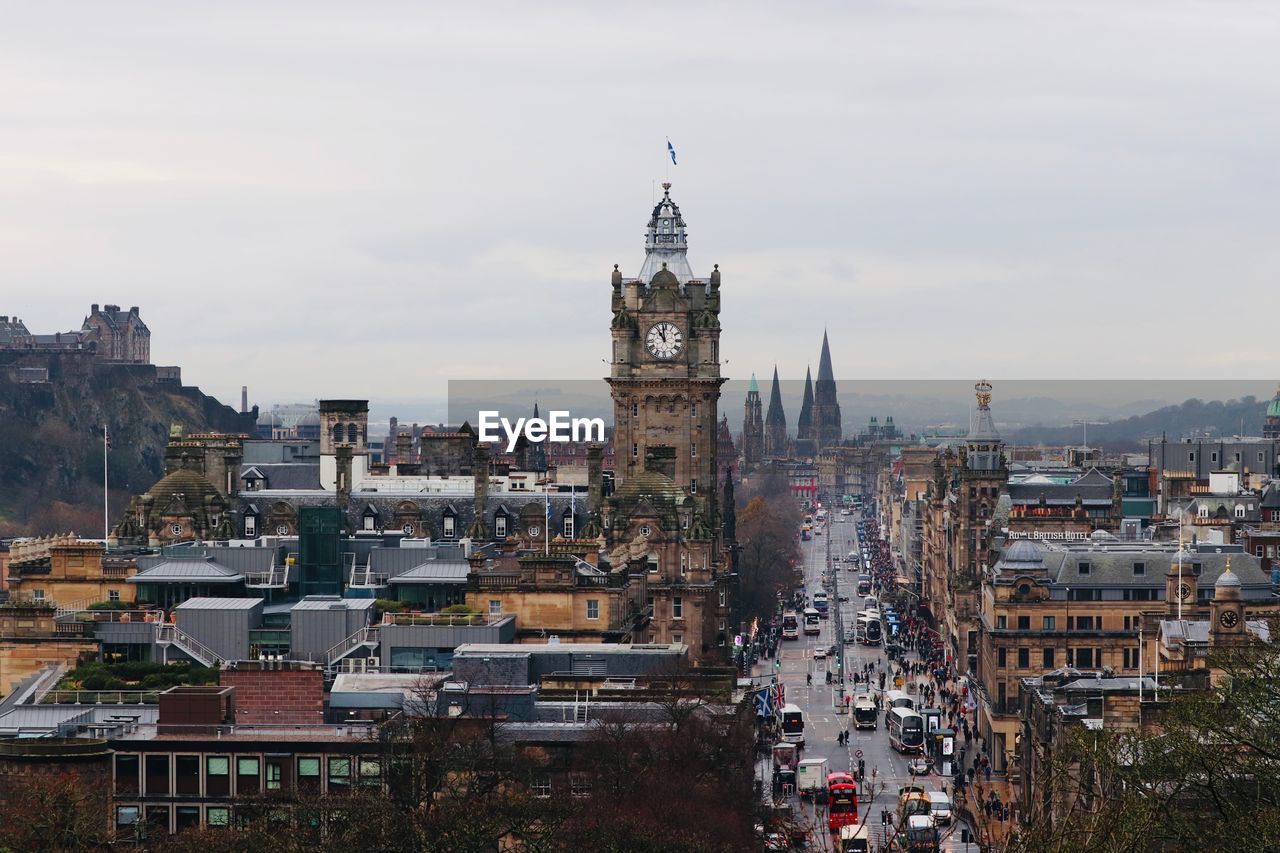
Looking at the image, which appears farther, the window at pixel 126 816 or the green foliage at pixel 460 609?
the green foliage at pixel 460 609

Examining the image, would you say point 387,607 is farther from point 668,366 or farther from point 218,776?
point 668,366

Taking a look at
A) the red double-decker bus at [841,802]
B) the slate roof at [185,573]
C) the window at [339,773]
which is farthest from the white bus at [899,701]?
the window at [339,773]

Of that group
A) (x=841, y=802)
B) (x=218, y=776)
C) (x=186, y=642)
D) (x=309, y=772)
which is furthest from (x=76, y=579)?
(x=309, y=772)

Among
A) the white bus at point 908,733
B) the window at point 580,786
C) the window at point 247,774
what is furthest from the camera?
the white bus at point 908,733

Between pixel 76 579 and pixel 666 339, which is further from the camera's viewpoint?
pixel 666 339

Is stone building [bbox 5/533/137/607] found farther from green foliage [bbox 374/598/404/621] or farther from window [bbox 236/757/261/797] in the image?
A: window [bbox 236/757/261/797]

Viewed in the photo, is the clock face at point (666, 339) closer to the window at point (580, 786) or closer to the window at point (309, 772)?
the window at point (309, 772)
